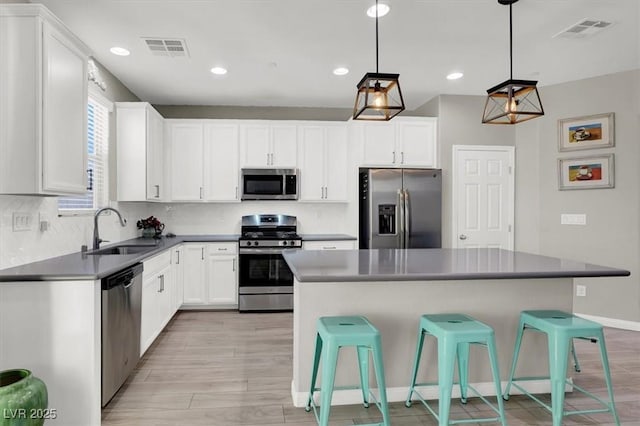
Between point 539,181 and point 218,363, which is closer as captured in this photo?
point 218,363

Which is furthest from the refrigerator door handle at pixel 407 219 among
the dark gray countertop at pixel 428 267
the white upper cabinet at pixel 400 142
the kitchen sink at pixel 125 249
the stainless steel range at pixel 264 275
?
the kitchen sink at pixel 125 249

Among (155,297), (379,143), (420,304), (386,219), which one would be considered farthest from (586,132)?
(155,297)

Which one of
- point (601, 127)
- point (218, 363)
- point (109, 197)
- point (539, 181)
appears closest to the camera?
point (218, 363)

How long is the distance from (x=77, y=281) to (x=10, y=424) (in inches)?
28.7

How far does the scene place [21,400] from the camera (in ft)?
5.77

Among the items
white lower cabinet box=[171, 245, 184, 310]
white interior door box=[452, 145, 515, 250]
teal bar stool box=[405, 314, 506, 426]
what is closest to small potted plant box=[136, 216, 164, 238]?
white lower cabinet box=[171, 245, 184, 310]

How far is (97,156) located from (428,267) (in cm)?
330

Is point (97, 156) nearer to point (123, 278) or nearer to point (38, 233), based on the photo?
point (38, 233)

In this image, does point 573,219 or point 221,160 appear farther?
point 221,160

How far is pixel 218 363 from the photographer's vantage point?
317 centimetres

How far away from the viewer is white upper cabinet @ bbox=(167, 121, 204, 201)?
4.94m

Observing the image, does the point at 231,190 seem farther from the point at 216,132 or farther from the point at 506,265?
the point at 506,265

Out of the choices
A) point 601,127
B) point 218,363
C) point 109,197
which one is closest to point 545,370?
point 218,363

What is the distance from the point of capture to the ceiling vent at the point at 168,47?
330cm
